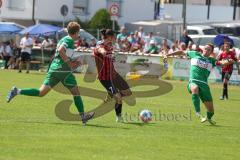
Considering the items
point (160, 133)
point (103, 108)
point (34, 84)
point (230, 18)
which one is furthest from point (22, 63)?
point (230, 18)

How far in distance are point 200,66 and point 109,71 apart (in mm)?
2235

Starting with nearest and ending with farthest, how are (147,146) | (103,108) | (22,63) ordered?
(147,146), (103,108), (22,63)

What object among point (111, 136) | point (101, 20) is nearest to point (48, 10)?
point (101, 20)

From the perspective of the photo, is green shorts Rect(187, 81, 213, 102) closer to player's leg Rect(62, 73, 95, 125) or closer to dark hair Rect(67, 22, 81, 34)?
player's leg Rect(62, 73, 95, 125)

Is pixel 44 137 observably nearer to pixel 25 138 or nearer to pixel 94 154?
pixel 25 138

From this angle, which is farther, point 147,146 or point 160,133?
point 160,133

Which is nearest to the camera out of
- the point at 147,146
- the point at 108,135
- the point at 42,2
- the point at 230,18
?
the point at 147,146

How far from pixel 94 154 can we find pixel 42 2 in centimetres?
5136

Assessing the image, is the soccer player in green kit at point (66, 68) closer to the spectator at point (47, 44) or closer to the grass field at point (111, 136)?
the grass field at point (111, 136)

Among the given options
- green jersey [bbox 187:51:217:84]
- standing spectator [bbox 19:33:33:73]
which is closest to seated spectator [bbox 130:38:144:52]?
standing spectator [bbox 19:33:33:73]

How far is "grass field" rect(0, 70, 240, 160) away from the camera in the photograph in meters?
12.2

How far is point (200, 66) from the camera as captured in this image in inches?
722

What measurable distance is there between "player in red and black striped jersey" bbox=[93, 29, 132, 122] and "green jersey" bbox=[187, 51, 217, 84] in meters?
1.63

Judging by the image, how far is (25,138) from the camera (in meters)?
13.4
